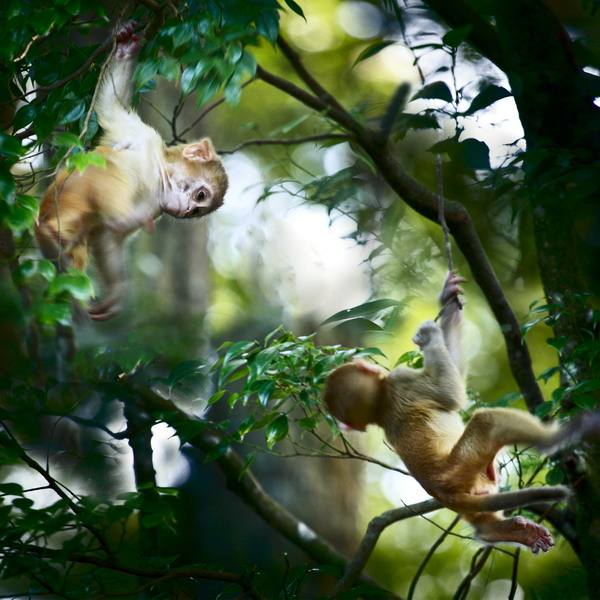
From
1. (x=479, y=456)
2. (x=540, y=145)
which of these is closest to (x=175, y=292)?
(x=540, y=145)

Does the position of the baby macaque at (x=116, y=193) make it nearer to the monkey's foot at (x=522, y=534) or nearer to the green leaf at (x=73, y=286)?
the green leaf at (x=73, y=286)

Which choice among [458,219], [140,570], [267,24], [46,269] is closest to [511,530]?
[140,570]

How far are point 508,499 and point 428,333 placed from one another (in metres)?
0.52

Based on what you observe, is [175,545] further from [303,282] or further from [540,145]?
[540,145]

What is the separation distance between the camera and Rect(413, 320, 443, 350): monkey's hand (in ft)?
6.71

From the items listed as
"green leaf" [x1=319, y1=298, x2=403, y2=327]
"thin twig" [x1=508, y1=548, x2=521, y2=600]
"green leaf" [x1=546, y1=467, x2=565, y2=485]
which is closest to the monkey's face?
"green leaf" [x1=319, y1=298, x2=403, y2=327]

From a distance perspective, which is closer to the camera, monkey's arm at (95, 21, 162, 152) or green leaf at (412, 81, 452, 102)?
monkey's arm at (95, 21, 162, 152)

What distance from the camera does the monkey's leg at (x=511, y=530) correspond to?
1.78 metres

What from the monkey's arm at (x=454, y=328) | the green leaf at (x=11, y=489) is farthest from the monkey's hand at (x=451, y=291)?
the green leaf at (x=11, y=489)

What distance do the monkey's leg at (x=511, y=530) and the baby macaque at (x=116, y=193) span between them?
122 cm

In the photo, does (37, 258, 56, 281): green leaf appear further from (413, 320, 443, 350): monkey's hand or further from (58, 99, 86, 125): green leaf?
(413, 320, 443, 350): monkey's hand

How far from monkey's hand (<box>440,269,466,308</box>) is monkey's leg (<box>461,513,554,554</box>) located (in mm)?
611

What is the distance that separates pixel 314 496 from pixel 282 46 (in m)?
2.71

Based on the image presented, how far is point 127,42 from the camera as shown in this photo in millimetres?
2109
